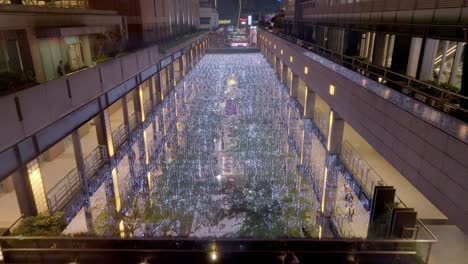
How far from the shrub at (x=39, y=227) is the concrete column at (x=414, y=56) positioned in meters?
12.4

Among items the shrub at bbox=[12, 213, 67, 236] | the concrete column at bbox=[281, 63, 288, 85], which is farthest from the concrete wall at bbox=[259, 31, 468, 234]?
the concrete column at bbox=[281, 63, 288, 85]

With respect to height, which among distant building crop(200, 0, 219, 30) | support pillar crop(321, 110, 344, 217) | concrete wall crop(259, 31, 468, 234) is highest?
distant building crop(200, 0, 219, 30)

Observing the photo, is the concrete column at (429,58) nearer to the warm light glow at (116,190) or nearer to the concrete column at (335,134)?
the concrete column at (335,134)

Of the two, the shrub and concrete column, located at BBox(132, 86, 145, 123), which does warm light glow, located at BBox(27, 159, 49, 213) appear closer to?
the shrub

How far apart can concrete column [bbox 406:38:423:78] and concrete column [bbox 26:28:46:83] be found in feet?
43.3

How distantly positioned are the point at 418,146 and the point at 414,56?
5.87m

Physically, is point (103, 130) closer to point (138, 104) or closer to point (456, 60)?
point (138, 104)

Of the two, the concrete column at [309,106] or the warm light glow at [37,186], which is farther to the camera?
the concrete column at [309,106]

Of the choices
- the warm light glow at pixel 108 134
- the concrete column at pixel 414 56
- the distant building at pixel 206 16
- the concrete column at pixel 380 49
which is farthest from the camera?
the distant building at pixel 206 16

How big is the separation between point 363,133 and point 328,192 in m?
2.81

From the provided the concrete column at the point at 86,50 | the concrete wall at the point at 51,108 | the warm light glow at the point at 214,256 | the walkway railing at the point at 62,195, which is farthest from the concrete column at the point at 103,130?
the warm light glow at the point at 214,256

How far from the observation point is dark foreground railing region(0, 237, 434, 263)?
745cm

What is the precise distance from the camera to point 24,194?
328 inches

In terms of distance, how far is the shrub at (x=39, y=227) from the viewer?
7.67 metres
